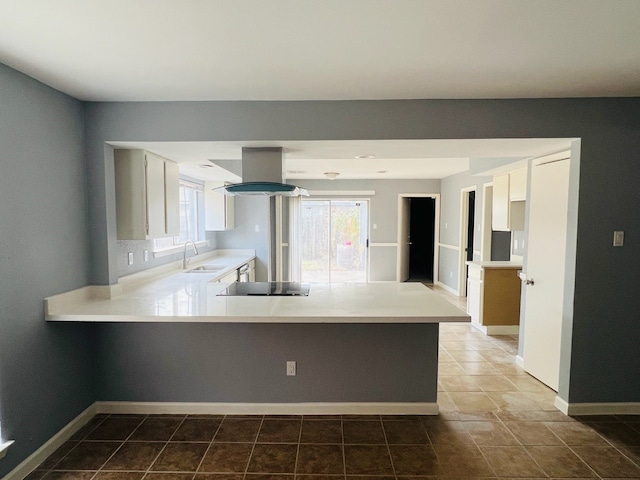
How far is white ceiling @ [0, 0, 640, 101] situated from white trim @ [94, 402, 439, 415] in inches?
90.8

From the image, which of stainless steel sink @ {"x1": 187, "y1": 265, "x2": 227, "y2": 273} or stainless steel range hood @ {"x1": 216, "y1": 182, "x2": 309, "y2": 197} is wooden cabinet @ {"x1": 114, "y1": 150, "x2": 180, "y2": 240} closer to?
stainless steel range hood @ {"x1": 216, "y1": 182, "x2": 309, "y2": 197}

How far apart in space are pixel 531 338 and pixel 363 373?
1786 millimetres

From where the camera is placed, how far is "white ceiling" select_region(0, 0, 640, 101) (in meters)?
1.38

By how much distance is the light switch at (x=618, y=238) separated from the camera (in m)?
2.48

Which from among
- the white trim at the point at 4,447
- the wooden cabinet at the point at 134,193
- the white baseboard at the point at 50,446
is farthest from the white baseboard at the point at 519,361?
the white trim at the point at 4,447

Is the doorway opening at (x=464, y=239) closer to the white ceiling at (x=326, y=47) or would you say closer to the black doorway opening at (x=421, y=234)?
the black doorway opening at (x=421, y=234)

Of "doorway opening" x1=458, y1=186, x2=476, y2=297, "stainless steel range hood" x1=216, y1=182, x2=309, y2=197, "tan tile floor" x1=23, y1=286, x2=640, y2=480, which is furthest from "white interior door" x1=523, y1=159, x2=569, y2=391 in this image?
"doorway opening" x1=458, y1=186, x2=476, y2=297

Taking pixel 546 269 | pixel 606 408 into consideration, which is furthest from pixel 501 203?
pixel 606 408

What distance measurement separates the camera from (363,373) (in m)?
2.62

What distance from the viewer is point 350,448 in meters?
2.22

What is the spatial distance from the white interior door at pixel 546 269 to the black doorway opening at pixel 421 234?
5.81 m

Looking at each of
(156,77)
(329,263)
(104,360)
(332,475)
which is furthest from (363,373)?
(329,263)

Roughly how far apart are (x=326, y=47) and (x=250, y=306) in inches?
65.0

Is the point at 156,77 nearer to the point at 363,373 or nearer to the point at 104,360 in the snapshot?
the point at 104,360
